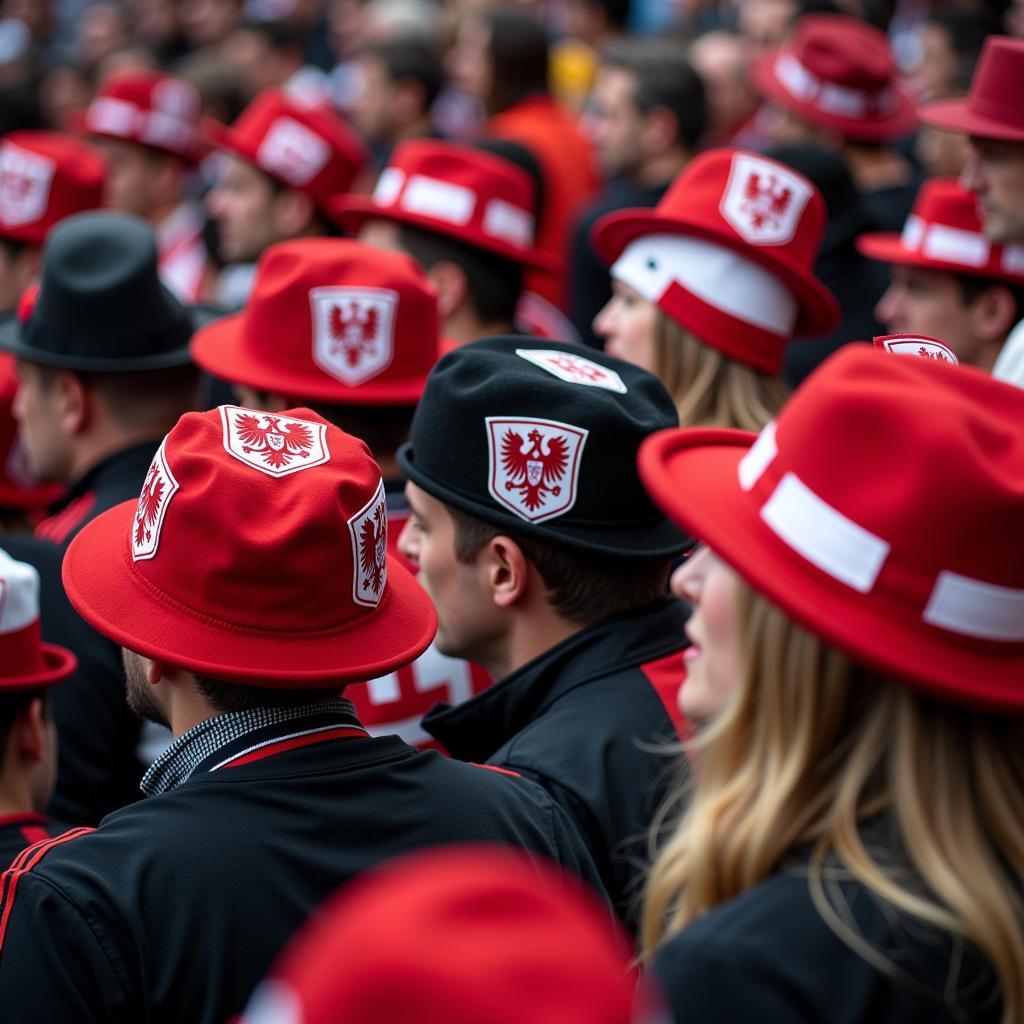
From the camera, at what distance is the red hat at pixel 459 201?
521 centimetres

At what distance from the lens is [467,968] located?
1.05 meters

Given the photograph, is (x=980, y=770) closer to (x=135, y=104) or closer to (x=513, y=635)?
(x=513, y=635)

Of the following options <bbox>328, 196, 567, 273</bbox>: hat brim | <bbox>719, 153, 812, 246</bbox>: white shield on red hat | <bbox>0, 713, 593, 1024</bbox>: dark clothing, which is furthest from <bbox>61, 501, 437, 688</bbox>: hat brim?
<bbox>328, 196, 567, 273</bbox>: hat brim

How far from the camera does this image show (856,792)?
5.71ft

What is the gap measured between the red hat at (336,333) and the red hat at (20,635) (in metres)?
1.02

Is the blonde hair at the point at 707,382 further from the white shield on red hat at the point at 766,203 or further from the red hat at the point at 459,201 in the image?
the red hat at the point at 459,201

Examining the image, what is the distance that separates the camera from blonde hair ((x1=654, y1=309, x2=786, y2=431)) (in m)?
4.01

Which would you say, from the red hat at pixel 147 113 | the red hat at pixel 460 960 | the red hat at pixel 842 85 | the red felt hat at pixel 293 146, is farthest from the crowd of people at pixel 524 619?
the red hat at pixel 147 113

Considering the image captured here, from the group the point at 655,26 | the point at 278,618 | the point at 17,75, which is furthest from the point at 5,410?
the point at 655,26

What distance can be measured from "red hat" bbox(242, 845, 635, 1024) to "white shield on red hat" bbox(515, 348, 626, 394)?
1.82 m

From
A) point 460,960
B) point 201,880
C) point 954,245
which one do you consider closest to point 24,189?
point 954,245

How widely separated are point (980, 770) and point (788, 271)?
245 cm

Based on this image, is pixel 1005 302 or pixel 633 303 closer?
pixel 633 303

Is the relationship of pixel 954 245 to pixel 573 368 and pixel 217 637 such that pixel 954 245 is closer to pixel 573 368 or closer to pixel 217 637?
pixel 573 368
